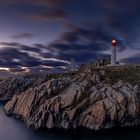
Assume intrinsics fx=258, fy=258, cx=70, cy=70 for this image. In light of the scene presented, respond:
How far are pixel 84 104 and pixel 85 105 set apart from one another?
624 mm

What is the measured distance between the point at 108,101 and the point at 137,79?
3311cm

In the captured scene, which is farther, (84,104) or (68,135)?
(84,104)

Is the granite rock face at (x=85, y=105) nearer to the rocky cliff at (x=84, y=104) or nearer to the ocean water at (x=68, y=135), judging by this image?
the rocky cliff at (x=84, y=104)

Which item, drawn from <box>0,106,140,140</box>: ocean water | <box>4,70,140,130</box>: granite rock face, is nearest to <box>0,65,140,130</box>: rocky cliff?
<box>4,70,140,130</box>: granite rock face

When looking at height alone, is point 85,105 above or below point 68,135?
above

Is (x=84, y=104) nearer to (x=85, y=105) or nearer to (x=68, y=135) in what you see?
(x=85, y=105)

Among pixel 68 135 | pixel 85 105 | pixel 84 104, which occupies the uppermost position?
pixel 84 104

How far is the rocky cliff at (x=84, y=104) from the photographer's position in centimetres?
10869

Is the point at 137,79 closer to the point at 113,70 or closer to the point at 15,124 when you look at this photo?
the point at 113,70

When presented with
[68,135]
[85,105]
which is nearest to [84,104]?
[85,105]

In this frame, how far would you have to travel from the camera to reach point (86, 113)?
110 metres

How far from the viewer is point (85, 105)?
113875 millimetres

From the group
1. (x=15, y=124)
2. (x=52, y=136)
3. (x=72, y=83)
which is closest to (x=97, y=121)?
(x=52, y=136)

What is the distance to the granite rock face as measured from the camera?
109m
